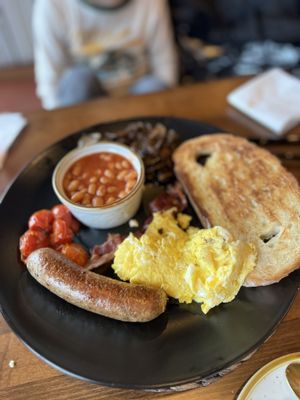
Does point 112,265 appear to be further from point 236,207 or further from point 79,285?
point 236,207

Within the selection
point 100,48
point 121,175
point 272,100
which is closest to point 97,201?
point 121,175

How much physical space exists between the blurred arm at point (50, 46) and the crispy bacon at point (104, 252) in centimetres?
136

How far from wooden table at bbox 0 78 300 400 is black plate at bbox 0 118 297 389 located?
0.08 metres

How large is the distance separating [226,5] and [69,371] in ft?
9.79

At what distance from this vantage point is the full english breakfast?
1.10 metres

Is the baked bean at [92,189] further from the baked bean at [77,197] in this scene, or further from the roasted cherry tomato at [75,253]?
the roasted cherry tomato at [75,253]

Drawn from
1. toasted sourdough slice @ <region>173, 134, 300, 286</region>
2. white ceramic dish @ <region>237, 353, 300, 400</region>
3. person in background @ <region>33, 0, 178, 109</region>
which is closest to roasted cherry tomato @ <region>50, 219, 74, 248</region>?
toasted sourdough slice @ <region>173, 134, 300, 286</region>

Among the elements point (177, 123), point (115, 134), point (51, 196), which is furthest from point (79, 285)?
point (177, 123)

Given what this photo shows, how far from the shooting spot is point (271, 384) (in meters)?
1.03

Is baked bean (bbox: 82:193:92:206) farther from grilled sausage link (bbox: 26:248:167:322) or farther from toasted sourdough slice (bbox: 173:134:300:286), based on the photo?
toasted sourdough slice (bbox: 173:134:300:286)

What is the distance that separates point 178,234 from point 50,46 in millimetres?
1712

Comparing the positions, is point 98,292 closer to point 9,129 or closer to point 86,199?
point 86,199

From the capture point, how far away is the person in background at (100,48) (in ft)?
7.66

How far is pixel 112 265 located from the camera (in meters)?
1.22
